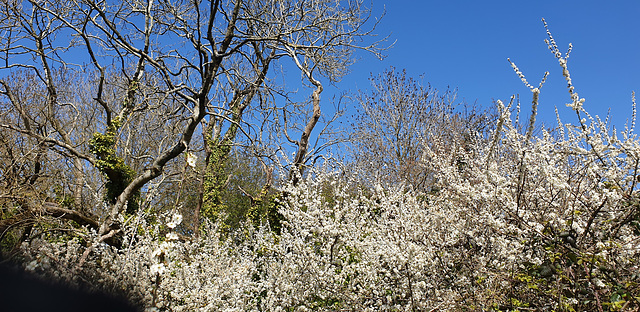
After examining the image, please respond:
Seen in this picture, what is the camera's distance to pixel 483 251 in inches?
131

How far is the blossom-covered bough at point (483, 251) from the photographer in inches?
86.6

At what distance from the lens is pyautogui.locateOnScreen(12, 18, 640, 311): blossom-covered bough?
7.22 feet

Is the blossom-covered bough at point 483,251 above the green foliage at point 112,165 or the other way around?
the other way around

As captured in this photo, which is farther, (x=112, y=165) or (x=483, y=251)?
(x=112, y=165)

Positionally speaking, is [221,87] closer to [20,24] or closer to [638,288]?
[20,24]

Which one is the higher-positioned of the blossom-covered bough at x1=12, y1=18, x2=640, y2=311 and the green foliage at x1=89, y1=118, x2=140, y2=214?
the green foliage at x1=89, y1=118, x2=140, y2=214

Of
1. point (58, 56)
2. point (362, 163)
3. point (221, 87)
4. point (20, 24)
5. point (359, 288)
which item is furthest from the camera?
point (362, 163)

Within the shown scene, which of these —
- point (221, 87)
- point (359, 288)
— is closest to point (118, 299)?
point (359, 288)

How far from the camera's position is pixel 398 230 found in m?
3.50

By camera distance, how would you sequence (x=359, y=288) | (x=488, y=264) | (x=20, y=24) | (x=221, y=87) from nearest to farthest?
(x=488, y=264) < (x=359, y=288) < (x=20, y=24) < (x=221, y=87)

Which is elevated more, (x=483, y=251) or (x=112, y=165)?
(x=112, y=165)

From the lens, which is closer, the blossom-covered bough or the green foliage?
the blossom-covered bough

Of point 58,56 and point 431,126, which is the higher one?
point 431,126

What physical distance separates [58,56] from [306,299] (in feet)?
24.2
